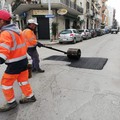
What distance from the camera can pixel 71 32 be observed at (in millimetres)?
17656

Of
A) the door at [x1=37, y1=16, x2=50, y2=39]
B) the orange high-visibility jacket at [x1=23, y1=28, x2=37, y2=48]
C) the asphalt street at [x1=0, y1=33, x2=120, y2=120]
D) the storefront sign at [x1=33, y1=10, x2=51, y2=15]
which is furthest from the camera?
Answer: the door at [x1=37, y1=16, x2=50, y2=39]

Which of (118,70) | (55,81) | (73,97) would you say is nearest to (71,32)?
(118,70)

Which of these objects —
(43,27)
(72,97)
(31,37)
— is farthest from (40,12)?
(72,97)

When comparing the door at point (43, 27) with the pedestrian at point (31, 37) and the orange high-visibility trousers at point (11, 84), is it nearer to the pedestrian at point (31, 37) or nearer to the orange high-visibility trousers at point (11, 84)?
the pedestrian at point (31, 37)

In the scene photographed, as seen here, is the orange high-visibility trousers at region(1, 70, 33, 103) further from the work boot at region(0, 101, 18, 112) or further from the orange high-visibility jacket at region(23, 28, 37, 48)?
the orange high-visibility jacket at region(23, 28, 37, 48)

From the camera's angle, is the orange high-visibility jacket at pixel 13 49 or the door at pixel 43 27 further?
the door at pixel 43 27

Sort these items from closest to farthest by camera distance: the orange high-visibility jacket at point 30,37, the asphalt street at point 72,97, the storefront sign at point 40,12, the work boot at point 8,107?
the asphalt street at point 72,97 < the work boot at point 8,107 < the orange high-visibility jacket at point 30,37 < the storefront sign at point 40,12

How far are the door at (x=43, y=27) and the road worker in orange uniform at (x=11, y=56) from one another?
19.9 metres

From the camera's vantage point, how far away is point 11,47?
3.15 m

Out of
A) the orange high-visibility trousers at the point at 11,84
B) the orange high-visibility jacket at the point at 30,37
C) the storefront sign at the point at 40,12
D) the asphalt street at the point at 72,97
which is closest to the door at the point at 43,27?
the storefront sign at the point at 40,12

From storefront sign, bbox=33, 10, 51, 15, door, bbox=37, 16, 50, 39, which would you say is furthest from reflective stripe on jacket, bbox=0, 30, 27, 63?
door, bbox=37, 16, 50, 39

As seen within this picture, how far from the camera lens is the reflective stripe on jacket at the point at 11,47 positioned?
9.71 ft

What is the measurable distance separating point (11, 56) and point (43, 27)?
20369 mm

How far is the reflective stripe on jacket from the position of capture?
2.96m
